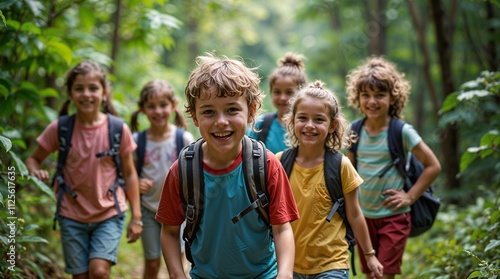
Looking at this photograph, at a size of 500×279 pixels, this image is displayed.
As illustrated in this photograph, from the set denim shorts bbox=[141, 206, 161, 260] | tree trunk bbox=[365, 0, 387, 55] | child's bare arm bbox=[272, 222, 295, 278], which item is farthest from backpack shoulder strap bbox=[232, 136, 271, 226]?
tree trunk bbox=[365, 0, 387, 55]

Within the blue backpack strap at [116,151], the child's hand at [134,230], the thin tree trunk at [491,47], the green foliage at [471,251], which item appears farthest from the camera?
the thin tree trunk at [491,47]

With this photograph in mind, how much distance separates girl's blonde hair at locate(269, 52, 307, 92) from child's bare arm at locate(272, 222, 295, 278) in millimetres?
2504

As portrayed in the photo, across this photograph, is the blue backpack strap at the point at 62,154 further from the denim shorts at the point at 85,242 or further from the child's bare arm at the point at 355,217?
the child's bare arm at the point at 355,217

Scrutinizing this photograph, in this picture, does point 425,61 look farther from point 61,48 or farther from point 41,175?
point 41,175

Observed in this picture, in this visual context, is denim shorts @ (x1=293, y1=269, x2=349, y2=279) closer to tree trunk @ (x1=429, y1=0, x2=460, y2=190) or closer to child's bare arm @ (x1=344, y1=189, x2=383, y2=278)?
child's bare arm @ (x1=344, y1=189, x2=383, y2=278)

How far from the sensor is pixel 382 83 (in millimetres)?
5016

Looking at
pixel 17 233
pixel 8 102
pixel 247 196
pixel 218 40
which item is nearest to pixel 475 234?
pixel 247 196

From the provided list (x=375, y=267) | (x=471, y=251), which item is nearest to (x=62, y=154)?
(x=375, y=267)

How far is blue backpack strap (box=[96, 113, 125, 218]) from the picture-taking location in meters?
4.90

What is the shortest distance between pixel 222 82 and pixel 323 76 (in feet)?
41.2

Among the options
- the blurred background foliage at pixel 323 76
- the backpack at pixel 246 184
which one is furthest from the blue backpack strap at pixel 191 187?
the blurred background foliage at pixel 323 76

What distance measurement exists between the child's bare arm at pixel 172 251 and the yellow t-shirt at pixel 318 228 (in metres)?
1.09

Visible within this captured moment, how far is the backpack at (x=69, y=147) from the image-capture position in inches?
190

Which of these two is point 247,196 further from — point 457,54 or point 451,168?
point 457,54
